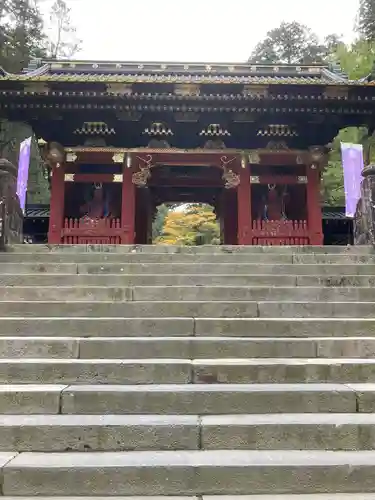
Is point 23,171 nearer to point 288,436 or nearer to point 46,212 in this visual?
point 46,212

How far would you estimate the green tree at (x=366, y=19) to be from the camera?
84.5 ft

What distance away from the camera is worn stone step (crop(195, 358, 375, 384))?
12.2 ft

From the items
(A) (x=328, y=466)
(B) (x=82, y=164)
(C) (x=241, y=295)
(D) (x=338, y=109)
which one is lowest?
(A) (x=328, y=466)

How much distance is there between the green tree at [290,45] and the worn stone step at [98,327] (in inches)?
1226

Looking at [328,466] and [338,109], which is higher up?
[338,109]

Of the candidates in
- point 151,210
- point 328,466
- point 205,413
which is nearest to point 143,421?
point 205,413

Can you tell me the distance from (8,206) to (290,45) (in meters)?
30.8

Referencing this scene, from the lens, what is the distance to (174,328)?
179 inches

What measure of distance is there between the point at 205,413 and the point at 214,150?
9.49 meters

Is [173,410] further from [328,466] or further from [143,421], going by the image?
[328,466]

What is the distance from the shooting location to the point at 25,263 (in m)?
6.41

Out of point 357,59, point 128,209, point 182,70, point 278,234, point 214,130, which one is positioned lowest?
point 278,234

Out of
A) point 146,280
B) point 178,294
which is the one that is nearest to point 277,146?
point 146,280

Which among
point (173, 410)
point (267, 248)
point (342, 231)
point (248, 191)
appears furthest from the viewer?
point (342, 231)
